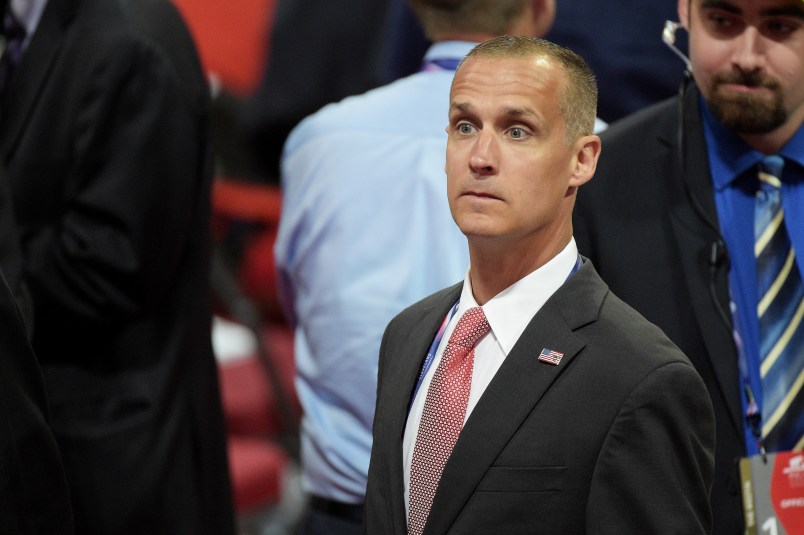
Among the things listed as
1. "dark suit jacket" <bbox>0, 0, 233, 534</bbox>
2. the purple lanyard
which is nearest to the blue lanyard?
the purple lanyard

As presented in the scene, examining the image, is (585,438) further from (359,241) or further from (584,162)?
(359,241)

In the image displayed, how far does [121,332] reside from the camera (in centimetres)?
338

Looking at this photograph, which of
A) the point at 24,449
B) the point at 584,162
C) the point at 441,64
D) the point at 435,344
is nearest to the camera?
the point at 584,162

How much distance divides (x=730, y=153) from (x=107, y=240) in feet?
4.85

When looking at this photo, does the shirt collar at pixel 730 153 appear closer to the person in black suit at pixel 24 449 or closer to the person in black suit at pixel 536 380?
the person in black suit at pixel 536 380

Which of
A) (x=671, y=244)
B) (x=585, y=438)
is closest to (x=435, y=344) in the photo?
(x=585, y=438)

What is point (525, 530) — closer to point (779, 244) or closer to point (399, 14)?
point (779, 244)

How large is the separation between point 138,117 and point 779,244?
1.56m

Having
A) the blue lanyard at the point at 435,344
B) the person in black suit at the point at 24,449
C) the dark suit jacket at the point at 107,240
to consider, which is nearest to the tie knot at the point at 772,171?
the blue lanyard at the point at 435,344

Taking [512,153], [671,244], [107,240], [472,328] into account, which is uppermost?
[512,153]

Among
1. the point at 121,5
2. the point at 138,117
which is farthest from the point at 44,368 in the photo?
the point at 121,5

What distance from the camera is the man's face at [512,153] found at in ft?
6.33

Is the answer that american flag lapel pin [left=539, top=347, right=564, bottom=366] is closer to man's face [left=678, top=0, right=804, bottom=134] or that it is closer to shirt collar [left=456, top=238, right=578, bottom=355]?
shirt collar [left=456, top=238, right=578, bottom=355]

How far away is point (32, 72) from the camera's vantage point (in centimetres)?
338
